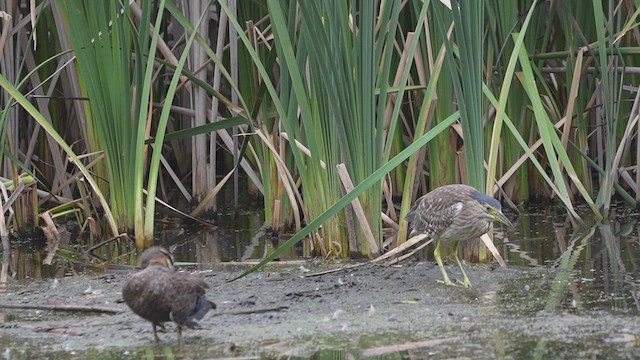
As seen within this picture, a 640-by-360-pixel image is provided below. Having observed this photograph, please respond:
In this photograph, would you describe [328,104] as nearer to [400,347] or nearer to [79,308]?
[79,308]

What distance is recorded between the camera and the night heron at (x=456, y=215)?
6.57m

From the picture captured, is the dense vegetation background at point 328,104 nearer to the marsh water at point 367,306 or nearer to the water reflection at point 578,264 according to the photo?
the water reflection at point 578,264

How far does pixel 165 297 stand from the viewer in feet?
17.0

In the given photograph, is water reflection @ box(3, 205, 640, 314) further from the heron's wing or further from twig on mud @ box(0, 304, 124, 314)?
twig on mud @ box(0, 304, 124, 314)

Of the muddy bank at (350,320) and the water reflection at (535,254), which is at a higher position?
the muddy bank at (350,320)

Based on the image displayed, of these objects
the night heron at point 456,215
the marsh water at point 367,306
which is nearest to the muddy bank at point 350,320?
the marsh water at point 367,306

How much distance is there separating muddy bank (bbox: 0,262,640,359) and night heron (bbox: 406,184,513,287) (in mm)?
236

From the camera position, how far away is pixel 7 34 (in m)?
8.39

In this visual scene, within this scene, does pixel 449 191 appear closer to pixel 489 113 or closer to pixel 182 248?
A: pixel 489 113

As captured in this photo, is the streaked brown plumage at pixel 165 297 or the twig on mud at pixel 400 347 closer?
the twig on mud at pixel 400 347

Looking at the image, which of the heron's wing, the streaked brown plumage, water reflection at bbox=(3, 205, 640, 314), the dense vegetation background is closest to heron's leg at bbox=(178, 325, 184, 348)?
the streaked brown plumage

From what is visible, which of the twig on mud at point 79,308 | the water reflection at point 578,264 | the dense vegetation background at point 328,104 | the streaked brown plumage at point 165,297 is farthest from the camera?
the dense vegetation background at point 328,104

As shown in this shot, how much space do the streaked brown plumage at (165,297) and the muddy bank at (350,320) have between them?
125mm

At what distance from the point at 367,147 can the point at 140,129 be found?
1.61 m
